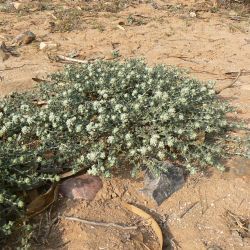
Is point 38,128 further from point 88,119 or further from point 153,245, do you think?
point 153,245

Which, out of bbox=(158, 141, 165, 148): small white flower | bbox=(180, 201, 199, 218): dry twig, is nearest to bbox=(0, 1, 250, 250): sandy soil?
bbox=(180, 201, 199, 218): dry twig

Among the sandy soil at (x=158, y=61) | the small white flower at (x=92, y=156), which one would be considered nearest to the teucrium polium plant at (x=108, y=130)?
the small white flower at (x=92, y=156)

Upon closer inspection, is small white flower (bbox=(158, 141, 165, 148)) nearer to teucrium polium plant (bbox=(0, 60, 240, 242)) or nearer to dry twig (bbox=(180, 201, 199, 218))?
teucrium polium plant (bbox=(0, 60, 240, 242))

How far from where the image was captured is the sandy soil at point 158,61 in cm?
325

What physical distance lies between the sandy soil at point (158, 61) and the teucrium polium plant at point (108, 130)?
249 millimetres

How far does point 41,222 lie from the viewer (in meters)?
3.23

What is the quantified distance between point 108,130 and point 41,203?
0.83m

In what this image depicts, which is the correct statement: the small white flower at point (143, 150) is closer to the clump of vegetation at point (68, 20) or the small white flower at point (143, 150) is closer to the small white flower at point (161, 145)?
the small white flower at point (161, 145)

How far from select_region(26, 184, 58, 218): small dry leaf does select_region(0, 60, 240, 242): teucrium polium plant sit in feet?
0.34

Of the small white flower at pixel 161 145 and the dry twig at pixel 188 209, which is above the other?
the small white flower at pixel 161 145

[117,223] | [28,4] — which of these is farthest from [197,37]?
[117,223]

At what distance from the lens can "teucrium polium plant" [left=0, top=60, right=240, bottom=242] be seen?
3.41 meters

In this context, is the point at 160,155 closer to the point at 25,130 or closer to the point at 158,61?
the point at 25,130

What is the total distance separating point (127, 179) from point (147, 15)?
19.4 feet
